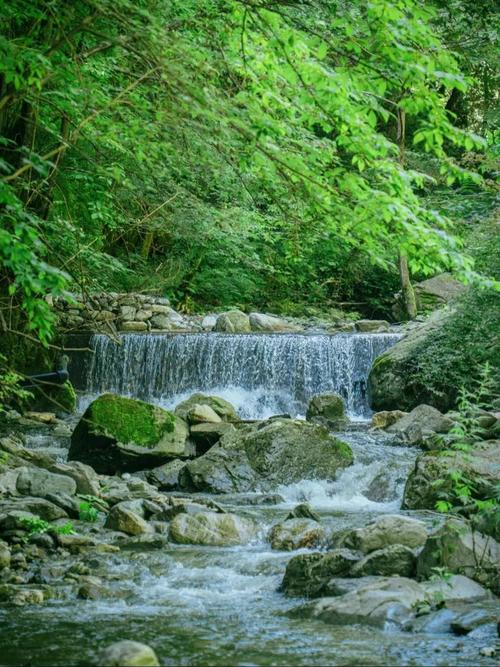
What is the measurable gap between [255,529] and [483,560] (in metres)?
2.45

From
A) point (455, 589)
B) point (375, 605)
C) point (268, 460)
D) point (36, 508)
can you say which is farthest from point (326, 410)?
point (375, 605)

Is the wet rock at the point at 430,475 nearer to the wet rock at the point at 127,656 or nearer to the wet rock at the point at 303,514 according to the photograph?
the wet rock at the point at 303,514

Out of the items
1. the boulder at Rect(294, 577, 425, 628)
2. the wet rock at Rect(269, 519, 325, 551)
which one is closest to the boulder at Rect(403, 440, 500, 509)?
the wet rock at Rect(269, 519, 325, 551)

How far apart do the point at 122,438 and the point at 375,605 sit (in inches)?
237

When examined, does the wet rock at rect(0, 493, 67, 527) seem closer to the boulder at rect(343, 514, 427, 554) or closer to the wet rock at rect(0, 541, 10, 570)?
→ the wet rock at rect(0, 541, 10, 570)

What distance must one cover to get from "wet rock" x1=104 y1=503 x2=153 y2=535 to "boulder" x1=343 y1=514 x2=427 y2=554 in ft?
6.65

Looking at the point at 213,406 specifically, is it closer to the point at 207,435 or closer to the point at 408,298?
→ the point at 207,435

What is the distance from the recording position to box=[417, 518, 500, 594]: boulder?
586 centimetres

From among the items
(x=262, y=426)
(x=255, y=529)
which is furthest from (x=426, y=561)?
(x=262, y=426)

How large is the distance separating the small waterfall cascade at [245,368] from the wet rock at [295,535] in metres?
7.96

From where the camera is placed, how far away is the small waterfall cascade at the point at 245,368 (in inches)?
635

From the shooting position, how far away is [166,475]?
1053 centimetres

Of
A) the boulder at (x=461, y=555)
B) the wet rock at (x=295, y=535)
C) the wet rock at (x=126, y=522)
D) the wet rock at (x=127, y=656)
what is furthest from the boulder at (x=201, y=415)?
the wet rock at (x=127, y=656)

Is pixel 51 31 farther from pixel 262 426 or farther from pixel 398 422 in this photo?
pixel 398 422
